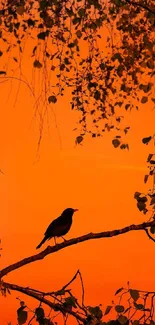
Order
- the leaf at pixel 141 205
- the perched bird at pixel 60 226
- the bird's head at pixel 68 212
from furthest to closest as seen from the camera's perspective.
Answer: the bird's head at pixel 68 212 → the perched bird at pixel 60 226 → the leaf at pixel 141 205

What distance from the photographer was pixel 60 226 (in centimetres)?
880

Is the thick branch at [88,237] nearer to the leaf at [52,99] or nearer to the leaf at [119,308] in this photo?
the leaf at [119,308]

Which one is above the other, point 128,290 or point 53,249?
point 53,249

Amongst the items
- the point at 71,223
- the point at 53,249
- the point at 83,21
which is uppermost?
the point at 83,21

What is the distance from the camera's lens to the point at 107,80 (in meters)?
7.14

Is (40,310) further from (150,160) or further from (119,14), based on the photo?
(119,14)

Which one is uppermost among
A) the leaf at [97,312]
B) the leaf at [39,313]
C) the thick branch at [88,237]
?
the thick branch at [88,237]

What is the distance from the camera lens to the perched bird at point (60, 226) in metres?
8.58

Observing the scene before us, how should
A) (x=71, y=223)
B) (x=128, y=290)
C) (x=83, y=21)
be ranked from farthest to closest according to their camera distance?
(x=71, y=223), (x=83, y=21), (x=128, y=290)

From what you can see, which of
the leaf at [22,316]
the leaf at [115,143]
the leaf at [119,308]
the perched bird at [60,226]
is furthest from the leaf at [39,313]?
the perched bird at [60,226]

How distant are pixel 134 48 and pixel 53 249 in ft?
8.11

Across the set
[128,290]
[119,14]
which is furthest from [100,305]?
[119,14]

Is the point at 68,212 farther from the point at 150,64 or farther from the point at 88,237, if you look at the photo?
the point at 88,237

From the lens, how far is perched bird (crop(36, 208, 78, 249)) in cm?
858
